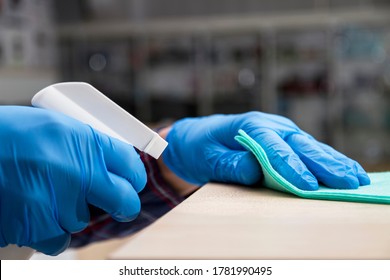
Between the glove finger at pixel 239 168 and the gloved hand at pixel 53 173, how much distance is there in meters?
0.16

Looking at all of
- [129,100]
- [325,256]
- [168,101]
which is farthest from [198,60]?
[325,256]

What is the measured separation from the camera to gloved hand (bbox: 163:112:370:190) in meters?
0.69

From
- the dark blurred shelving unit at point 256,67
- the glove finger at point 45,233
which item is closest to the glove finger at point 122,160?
the glove finger at point 45,233

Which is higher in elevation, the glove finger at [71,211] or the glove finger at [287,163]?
the glove finger at [287,163]

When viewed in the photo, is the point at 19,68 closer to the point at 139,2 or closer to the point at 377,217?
the point at 139,2

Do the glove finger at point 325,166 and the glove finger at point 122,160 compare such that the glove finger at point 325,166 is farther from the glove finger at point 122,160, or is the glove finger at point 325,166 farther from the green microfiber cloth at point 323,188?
the glove finger at point 122,160

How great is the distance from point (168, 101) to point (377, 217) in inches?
137

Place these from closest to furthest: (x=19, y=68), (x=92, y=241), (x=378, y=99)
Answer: (x=92, y=241)
(x=19, y=68)
(x=378, y=99)

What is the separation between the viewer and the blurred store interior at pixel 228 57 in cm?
355

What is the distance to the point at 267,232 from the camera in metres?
0.49

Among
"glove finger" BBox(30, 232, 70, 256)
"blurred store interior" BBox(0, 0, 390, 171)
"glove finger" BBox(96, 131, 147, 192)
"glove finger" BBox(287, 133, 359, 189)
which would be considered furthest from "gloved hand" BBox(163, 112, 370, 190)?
"blurred store interior" BBox(0, 0, 390, 171)

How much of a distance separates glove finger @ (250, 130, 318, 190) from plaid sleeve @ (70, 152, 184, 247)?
0.94 ft
